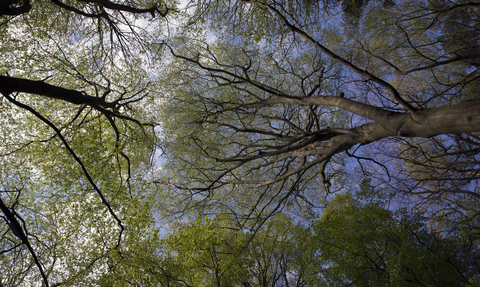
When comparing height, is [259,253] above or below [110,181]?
below

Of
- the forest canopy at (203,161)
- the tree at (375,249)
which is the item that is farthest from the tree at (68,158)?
the tree at (375,249)

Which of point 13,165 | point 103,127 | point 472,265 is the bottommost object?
point 472,265

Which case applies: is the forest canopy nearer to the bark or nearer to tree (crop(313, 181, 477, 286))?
tree (crop(313, 181, 477, 286))

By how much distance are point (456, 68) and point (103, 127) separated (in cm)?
1242

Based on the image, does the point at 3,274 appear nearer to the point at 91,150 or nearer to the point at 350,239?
the point at 91,150

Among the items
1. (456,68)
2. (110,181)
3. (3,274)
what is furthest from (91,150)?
(456,68)

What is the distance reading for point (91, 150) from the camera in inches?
254

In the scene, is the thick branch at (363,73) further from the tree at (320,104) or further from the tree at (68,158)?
the tree at (68,158)

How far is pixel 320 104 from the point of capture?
195 inches

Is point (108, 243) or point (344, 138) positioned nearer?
point (344, 138)

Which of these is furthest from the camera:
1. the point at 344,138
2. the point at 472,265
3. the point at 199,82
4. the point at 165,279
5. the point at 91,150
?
the point at 199,82

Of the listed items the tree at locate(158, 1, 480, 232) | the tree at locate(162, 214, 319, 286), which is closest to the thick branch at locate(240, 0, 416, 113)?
the tree at locate(158, 1, 480, 232)

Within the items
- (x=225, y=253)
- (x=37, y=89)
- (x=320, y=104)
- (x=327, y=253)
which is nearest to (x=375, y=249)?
(x=327, y=253)

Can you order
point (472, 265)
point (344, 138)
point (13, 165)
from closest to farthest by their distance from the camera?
point (344, 138) → point (13, 165) → point (472, 265)
